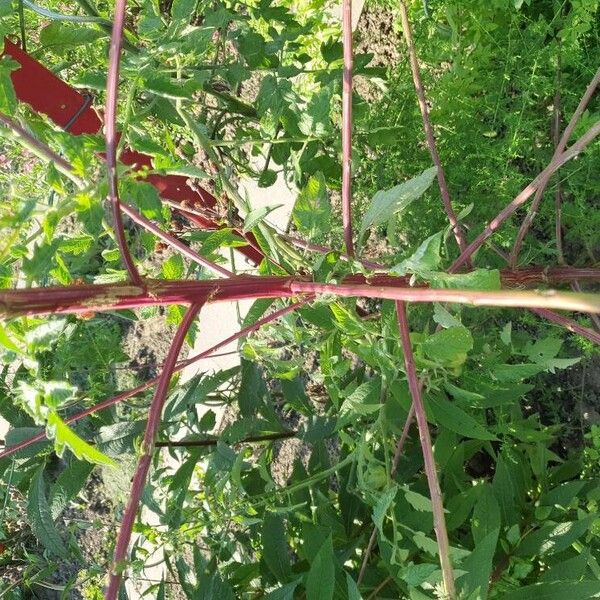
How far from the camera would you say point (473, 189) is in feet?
4.63

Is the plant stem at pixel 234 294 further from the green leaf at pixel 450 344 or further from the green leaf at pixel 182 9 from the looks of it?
the green leaf at pixel 182 9

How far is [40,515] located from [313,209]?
81 cm

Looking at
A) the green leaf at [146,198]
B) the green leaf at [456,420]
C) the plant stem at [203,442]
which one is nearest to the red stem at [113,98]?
the green leaf at [146,198]

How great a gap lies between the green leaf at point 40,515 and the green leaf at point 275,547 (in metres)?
0.39

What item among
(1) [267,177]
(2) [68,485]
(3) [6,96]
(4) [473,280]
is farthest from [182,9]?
(2) [68,485]

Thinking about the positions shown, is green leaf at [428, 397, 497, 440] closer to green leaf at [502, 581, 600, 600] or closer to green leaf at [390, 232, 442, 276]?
green leaf at [502, 581, 600, 600]

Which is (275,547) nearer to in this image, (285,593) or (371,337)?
(285,593)

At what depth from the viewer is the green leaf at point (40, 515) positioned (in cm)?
129

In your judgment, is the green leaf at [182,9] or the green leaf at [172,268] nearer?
the green leaf at [182,9]

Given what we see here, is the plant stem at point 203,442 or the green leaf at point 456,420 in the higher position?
the green leaf at point 456,420

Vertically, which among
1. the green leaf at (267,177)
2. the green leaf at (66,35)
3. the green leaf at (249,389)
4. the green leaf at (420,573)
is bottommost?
the green leaf at (420,573)

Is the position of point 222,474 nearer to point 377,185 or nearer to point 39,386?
point 377,185

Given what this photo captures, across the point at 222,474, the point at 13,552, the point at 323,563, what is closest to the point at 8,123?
the point at 323,563

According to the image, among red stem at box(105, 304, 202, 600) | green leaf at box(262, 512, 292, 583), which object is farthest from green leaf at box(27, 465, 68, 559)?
red stem at box(105, 304, 202, 600)
